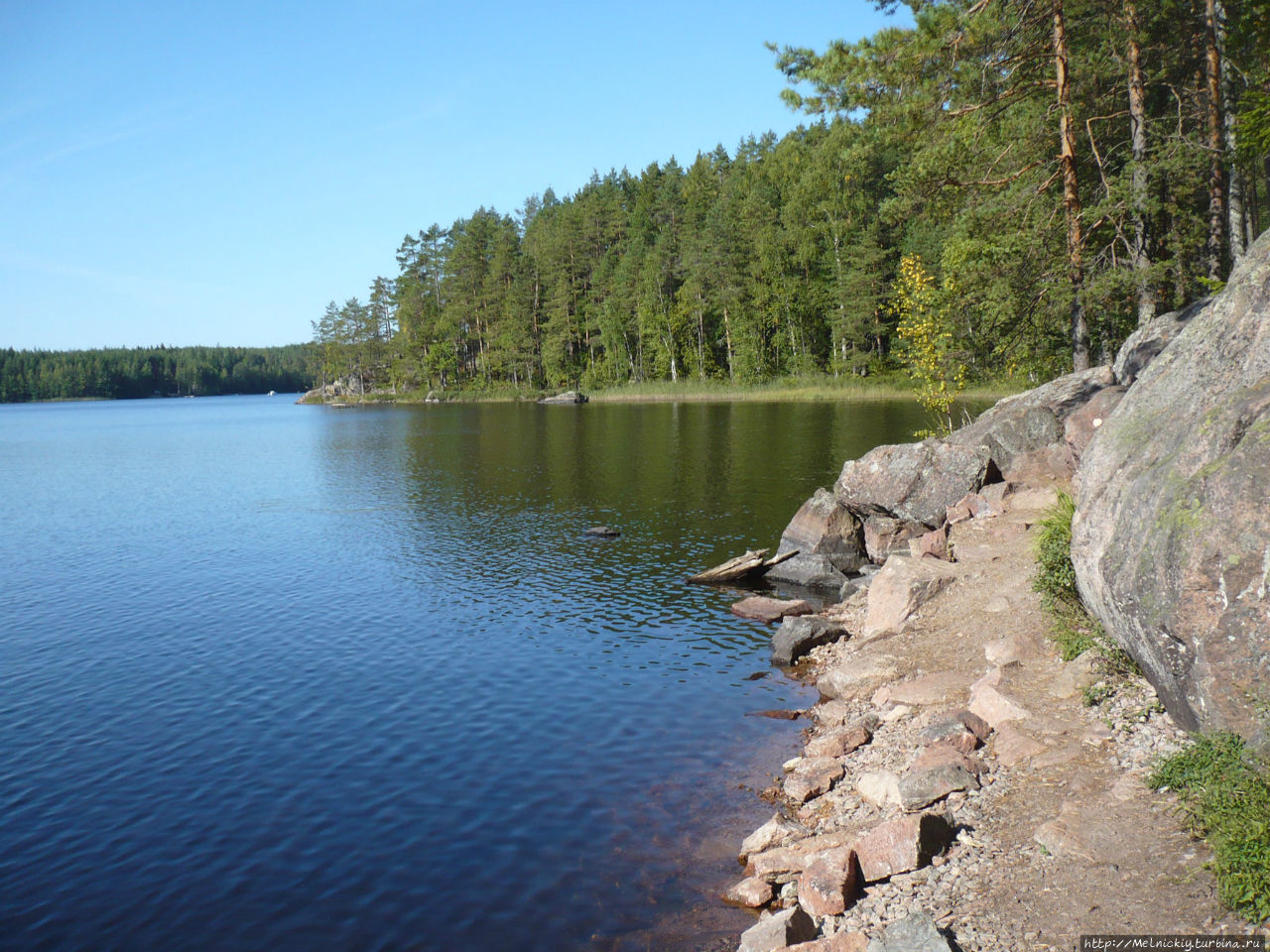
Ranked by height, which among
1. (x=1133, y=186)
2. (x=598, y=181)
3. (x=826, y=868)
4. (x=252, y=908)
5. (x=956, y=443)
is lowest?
(x=252, y=908)

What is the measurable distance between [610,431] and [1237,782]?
230ft

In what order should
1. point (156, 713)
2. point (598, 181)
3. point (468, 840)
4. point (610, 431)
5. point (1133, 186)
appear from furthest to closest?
point (598, 181) < point (610, 431) < point (1133, 186) < point (156, 713) < point (468, 840)

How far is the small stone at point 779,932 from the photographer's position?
1012cm

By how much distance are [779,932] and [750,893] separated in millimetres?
1755

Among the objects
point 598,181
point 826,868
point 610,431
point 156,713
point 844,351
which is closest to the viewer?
point 826,868

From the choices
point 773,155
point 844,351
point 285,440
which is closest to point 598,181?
point 773,155

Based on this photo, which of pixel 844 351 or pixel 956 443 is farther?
pixel 844 351

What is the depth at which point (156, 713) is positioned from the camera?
19.6 meters

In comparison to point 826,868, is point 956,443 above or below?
above

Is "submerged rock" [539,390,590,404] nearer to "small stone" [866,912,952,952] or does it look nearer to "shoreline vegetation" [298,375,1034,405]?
"shoreline vegetation" [298,375,1034,405]

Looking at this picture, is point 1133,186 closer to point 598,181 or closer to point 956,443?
point 956,443

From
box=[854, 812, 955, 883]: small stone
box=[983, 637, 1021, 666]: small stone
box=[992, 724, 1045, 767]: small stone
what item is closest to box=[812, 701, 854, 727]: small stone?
box=[983, 637, 1021, 666]: small stone

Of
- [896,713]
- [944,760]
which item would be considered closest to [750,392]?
[896,713]

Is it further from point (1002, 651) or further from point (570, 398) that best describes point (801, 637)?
point (570, 398)
